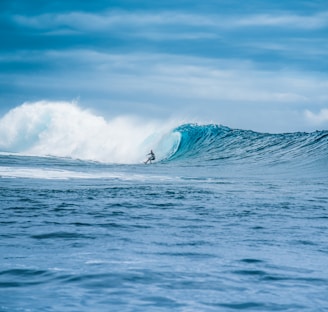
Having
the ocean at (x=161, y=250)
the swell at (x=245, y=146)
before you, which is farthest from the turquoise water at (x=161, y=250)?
the swell at (x=245, y=146)

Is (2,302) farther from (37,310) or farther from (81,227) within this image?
(81,227)

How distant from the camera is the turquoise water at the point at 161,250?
3.85 metres

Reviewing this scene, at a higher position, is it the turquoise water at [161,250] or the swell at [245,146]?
the swell at [245,146]

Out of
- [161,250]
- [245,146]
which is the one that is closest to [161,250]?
[161,250]

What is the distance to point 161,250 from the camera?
556 cm

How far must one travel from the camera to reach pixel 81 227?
6.98 meters

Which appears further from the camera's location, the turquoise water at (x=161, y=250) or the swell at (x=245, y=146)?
the swell at (x=245, y=146)

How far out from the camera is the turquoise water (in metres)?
3.85

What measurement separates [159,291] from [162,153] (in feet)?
109

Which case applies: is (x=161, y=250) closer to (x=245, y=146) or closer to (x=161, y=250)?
(x=161, y=250)

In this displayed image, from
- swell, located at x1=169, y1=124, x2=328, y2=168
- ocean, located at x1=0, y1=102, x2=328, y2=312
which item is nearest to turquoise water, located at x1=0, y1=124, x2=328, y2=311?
ocean, located at x1=0, y1=102, x2=328, y2=312

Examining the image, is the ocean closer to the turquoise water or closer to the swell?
the turquoise water

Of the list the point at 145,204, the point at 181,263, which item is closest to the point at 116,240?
the point at 181,263

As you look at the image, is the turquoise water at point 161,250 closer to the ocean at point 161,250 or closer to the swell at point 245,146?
the ocean at point 161,250
